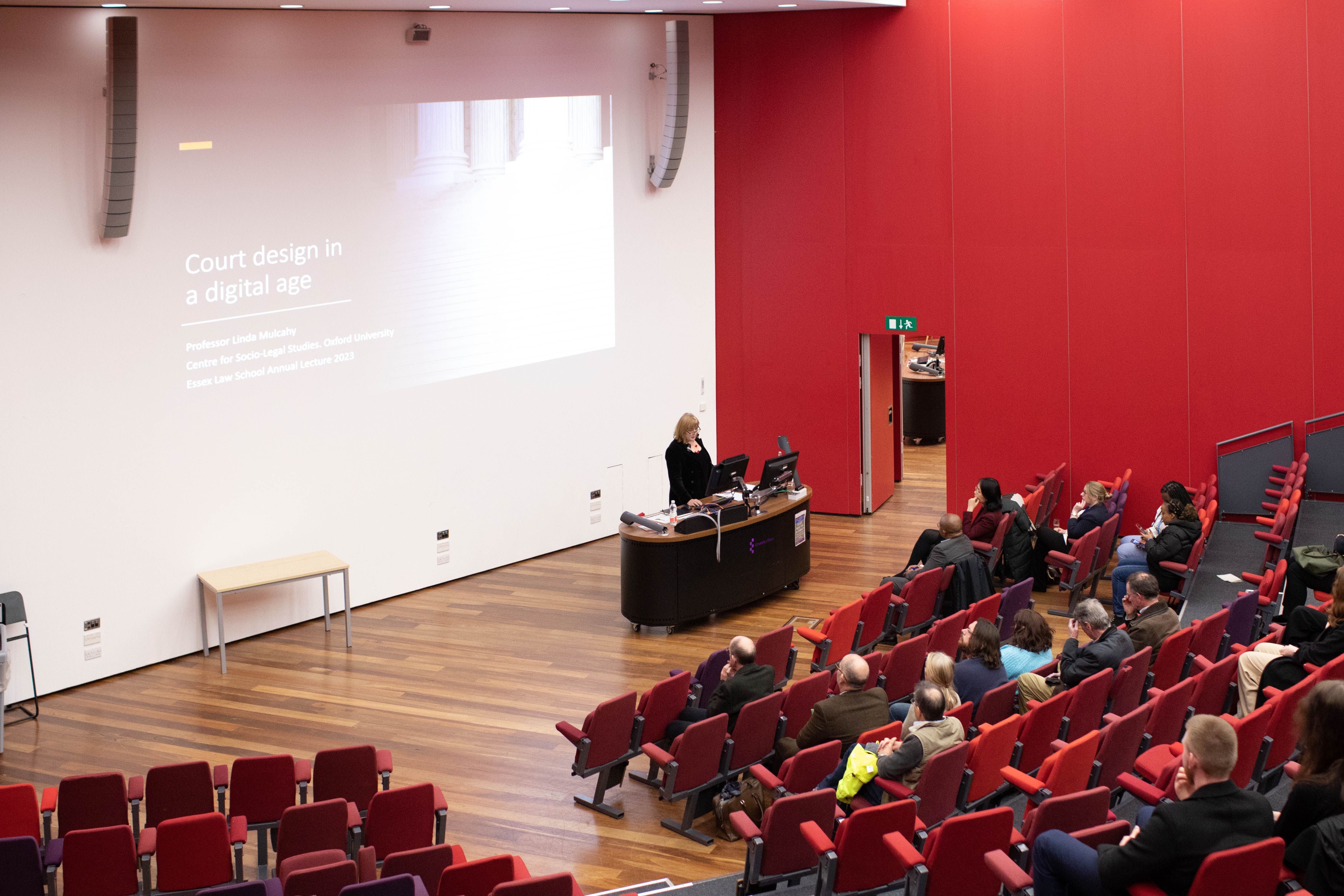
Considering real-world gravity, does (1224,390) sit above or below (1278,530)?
above

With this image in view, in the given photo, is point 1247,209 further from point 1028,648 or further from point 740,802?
point 740,802

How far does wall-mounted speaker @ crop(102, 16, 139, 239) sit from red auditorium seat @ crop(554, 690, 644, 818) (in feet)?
14.0

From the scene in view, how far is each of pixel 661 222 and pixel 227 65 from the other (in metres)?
4.20

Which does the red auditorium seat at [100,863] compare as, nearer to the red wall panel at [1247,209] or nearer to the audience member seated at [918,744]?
the audience member seated at [918,744]

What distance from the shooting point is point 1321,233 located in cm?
964

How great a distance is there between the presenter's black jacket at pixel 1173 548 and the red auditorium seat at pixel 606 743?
158 inches

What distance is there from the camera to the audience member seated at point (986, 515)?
907cm

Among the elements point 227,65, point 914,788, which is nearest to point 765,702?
point 914,788

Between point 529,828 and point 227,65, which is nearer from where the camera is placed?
point 529,828

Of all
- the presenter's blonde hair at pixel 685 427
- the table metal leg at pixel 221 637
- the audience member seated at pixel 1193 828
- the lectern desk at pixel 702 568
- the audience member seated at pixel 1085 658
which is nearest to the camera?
the audience member seated at pixel 1193 828

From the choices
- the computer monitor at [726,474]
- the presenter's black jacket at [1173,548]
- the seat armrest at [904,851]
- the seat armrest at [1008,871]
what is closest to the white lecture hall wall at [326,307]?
the computer monitor at [726,474]

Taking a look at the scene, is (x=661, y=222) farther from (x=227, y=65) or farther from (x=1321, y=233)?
(x=1321, y=233)

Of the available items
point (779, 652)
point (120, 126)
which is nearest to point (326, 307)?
point (120, 126)

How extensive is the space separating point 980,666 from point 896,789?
119 cm
